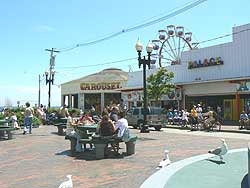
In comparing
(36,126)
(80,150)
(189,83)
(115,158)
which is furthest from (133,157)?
(189,83)

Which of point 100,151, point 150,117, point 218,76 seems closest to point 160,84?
point 218,76

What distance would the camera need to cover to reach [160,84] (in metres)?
36.3

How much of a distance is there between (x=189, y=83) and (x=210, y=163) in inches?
1059

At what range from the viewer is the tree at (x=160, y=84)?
1419 inches

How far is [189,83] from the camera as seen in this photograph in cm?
3553

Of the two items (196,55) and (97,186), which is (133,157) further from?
(196,55)

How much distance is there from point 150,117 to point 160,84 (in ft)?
36.9

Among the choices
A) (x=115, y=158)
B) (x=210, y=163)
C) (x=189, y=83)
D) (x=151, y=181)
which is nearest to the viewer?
(x=151, y=181)

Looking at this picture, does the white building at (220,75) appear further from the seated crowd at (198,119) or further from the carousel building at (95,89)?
the carousel building at (95,89)

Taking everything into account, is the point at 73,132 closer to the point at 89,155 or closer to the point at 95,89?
the point at 89,155

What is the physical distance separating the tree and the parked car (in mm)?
9017

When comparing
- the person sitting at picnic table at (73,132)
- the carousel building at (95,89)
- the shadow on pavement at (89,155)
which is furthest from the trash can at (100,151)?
the carousel building at (95,89)

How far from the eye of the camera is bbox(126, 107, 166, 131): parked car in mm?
25422

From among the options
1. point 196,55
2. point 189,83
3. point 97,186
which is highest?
point 196,55
